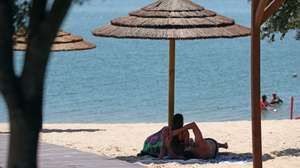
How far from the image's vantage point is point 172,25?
12102mm

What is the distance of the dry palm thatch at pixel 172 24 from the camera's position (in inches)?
468

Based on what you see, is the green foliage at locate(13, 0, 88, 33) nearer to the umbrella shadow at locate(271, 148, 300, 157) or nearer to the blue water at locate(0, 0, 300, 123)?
the umbrella shadow at locate(271, 148, 300, 157)

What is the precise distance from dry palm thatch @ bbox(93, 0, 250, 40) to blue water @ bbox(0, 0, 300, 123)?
6.27 meters

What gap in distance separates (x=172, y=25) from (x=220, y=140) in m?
3.08

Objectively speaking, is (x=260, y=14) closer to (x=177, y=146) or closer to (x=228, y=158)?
(x=177, y=146)

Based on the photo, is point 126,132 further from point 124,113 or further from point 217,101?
point 217,101

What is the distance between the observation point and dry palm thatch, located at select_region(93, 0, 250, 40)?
11883 millimetres

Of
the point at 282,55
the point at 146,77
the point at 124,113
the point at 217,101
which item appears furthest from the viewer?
the point at 282,55

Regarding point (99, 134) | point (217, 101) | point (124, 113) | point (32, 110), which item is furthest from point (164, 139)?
point (217, 101)

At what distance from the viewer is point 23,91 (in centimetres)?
457

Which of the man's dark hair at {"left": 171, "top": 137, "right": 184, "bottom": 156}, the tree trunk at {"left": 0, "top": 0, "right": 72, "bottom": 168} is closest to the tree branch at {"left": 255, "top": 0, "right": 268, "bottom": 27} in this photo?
the man's dark hair at {"left": 171, "top": 137, "right": 184, "bottom": 156}

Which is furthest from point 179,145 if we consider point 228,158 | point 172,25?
point 172,25

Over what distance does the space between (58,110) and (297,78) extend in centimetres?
1207

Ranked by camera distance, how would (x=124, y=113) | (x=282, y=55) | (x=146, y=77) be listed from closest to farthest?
(x=124, y=113), (x=146, y=77), (x=282, y=55)
